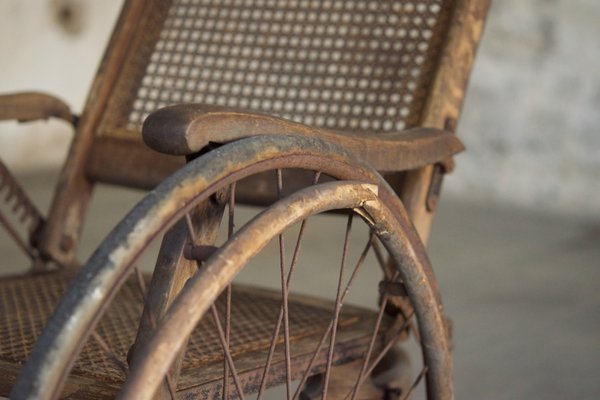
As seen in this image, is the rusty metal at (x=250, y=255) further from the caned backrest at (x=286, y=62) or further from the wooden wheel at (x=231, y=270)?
the caned backrest at (x=286, y=62)

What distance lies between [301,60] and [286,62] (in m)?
0.03

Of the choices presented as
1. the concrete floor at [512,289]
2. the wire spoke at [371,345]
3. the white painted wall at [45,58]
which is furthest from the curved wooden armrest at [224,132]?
the white painted wall at [45,58]

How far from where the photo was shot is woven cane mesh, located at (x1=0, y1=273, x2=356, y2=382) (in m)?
1.23

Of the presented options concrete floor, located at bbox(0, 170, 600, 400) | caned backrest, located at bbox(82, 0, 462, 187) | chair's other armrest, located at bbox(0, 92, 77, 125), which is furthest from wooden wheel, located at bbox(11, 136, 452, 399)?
concrete floor, located at bbox(0, 170, 600, 400)

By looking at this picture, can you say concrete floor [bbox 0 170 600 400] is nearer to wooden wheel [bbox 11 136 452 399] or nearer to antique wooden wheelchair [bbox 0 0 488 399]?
antique wooden wheelchair [bbox 0 0 488 399]

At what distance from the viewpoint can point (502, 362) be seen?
2.84m

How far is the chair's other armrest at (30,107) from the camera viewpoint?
1610 millimetres

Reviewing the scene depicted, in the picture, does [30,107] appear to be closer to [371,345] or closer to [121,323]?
[121,323]

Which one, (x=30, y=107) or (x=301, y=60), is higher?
(x=301, y=60)

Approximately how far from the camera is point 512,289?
352 centimetres

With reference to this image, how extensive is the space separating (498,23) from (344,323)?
3488 millimetres

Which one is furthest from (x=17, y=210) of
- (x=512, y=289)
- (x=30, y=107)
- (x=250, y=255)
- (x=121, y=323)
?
(x=512, y=289)

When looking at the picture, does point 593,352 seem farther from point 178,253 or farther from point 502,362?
point 178,253

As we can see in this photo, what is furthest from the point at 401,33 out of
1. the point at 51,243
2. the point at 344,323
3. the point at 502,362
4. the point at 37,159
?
the point at 37,159
